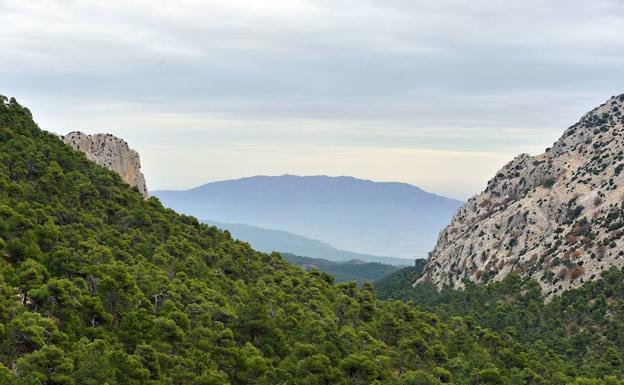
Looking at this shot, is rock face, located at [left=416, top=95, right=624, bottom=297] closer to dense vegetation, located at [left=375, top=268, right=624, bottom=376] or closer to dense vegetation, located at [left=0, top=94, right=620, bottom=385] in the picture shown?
dense vegetation, located at [left=375, top=268, right=624, bottom=376]

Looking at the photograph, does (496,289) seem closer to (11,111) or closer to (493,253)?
(493,253)

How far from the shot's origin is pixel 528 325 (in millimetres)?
134125

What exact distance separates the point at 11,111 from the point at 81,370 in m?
84.8

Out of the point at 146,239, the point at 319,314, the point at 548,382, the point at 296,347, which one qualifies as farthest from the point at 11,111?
the point at 548,382

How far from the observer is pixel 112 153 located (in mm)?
183250

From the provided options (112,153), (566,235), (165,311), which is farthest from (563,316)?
(112,153)

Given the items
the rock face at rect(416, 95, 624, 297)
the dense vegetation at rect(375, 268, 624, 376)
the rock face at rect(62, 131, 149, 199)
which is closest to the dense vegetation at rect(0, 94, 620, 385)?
the dense vegetation at rect(375, 268, 624, 376)

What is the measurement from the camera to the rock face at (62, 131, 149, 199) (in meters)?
174

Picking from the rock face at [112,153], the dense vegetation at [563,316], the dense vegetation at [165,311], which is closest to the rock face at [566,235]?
the dense vegetation at [563,316]

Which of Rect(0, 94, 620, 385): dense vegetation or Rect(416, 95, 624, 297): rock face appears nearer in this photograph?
Rect(0, 94, 620, 385): dense vegetation

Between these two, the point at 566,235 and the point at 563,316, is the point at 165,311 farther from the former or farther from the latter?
the point at 566,235

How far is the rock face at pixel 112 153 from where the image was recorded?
174125 mm

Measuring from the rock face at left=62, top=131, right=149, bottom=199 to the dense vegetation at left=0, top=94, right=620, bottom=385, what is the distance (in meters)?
54.7

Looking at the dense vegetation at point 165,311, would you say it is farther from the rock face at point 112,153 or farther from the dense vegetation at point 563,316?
the rock face at point 112,153
